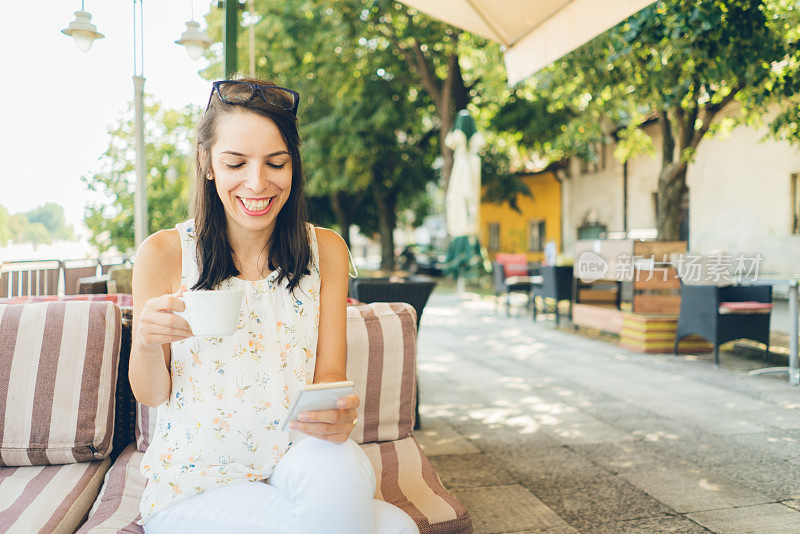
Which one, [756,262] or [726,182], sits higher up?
[726,182]

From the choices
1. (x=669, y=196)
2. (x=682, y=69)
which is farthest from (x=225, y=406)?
(x=669, y=196)

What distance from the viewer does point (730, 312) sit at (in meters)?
6.43

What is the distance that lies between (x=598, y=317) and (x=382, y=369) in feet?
22.1

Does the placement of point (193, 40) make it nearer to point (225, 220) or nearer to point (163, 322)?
point (225, 220)

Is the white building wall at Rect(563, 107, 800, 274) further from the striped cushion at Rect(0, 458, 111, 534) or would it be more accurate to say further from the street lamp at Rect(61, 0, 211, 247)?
the striped cushion at Rect(0, 458, 111, 534)

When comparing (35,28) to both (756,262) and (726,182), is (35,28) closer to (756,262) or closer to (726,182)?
(756,262)

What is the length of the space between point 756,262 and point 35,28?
32.6 ft

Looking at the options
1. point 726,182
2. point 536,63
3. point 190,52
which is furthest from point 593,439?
point 726,182

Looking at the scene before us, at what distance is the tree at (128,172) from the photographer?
32.1 ft

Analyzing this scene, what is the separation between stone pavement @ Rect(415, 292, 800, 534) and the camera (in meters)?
3.06

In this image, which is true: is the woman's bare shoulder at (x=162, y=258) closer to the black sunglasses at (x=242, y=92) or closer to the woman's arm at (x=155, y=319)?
the woman's arm at (x=155, y=319)

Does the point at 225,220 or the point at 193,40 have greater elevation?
the point at 193,40

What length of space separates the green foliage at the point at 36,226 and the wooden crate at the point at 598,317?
28.2 feet

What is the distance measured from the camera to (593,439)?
4223 millimetres
